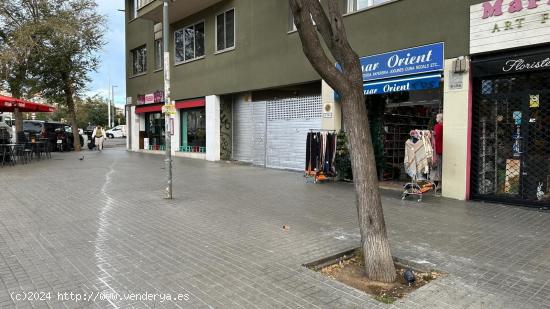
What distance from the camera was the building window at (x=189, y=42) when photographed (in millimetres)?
19859

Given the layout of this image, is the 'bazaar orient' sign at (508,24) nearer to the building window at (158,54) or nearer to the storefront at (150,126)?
the building window at (158,54)

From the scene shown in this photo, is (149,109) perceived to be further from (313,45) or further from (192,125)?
(313,45)

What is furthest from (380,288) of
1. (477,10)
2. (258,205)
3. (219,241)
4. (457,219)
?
(477,10)

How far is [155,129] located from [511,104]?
67.1 feet

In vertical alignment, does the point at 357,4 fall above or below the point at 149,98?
above

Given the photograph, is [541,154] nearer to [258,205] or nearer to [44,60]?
[258,205]

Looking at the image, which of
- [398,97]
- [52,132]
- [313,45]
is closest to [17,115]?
[52,132]

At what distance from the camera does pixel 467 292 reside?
428cm

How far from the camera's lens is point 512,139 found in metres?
9.03

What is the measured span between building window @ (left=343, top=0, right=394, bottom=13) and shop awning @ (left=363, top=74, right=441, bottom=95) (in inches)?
85.4

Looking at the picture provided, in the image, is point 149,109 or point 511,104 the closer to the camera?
point 511,104

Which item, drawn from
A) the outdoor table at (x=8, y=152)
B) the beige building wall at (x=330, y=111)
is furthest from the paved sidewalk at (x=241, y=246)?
the outdoor table at (x=8, y=152)

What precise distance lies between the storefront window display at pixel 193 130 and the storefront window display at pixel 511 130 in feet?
43.7

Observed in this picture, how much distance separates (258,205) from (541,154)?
5.74 m
